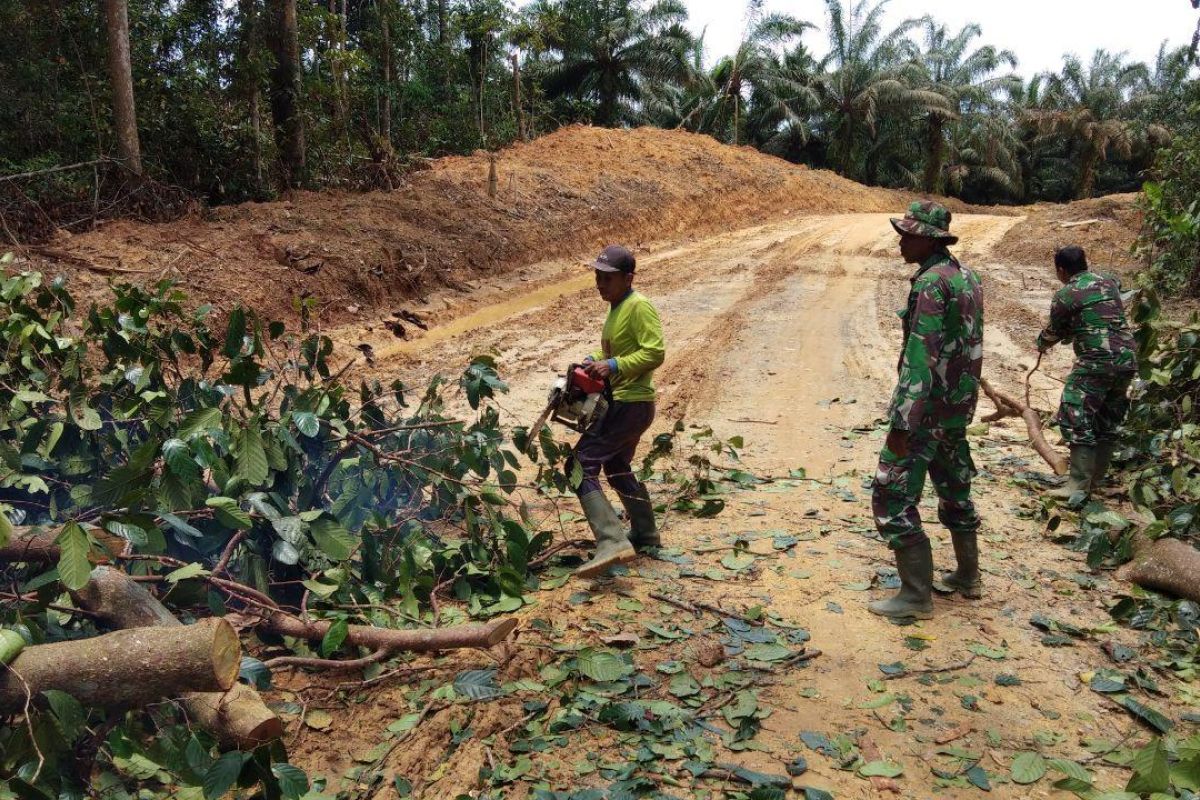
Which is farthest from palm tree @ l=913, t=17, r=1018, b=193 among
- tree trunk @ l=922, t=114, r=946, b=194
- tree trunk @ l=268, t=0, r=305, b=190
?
tree trunk @ l=268, t=0, r=305, b=190

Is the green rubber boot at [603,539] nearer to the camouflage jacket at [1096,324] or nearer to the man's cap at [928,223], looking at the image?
the man's cap at [928,223]

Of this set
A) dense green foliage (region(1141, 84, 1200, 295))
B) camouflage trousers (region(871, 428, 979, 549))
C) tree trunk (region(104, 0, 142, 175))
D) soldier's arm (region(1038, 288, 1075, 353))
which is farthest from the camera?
dense green foliage (region(1141, 84, 1200, 295))

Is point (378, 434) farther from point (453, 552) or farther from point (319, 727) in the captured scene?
point (319, 727)

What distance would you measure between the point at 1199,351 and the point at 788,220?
1686cm

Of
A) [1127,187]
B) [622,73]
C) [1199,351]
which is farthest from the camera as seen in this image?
[1127,187]

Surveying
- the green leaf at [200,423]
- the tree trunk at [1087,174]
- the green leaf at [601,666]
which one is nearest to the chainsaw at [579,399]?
the green leaf at [601,666]

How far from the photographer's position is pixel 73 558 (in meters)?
2.52

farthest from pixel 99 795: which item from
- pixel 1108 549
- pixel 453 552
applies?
pixel 1108 549

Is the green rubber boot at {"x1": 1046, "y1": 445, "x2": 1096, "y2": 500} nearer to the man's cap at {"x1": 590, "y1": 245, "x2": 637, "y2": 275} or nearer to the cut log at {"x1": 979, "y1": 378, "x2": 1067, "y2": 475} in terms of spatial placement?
the cut log at {"x1": 979, "y1": 378, "x2": 1067, "y2": 475}

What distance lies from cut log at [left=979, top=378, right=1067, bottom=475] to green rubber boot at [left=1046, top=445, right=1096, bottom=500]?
328 millimetres

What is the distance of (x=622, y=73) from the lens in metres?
29.8

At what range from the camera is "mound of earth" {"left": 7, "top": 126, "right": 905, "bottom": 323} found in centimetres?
1025

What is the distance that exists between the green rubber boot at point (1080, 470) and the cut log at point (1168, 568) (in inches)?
43.9

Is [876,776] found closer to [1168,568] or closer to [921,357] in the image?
[921,357]
